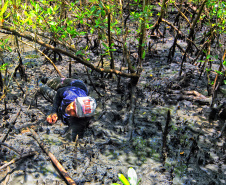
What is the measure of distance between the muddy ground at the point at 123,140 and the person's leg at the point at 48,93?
0.47 ft

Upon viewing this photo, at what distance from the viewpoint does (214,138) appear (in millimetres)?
3322

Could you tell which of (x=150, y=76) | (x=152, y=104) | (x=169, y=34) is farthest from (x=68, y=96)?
(x=169, y=34)

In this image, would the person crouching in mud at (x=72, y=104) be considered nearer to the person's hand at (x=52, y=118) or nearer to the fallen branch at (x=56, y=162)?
the person's hand at (x=52, y=118)

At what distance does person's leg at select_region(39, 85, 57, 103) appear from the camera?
12.6 ft

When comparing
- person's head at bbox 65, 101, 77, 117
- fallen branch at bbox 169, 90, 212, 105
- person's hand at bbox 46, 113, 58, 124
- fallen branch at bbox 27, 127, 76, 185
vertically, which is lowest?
fallen branch at bbox 27, 127, 76, 185

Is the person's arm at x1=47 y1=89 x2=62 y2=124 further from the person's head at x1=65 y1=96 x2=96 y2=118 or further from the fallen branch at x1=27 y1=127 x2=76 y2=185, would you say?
the person's head at x1=65 y1=96 x2=96 y2=118

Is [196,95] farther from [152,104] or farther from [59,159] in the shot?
[59,159]

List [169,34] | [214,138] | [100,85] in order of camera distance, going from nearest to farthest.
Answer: [214,138], [100,85], [169,34]

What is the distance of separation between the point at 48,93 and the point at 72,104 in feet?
3.74

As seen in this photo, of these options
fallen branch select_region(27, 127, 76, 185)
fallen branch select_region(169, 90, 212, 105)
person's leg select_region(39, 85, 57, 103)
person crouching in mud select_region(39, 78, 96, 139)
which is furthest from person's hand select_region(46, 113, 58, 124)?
fallen branch select_region(169, 90, 212, 105)

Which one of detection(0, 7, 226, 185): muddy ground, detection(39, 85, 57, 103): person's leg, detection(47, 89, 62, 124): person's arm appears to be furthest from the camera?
detection(39, 85, 57, 103): person's leg

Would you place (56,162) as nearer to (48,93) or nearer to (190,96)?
(48,93)

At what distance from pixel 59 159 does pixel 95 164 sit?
1.64ft

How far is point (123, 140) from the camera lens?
10.7ft
